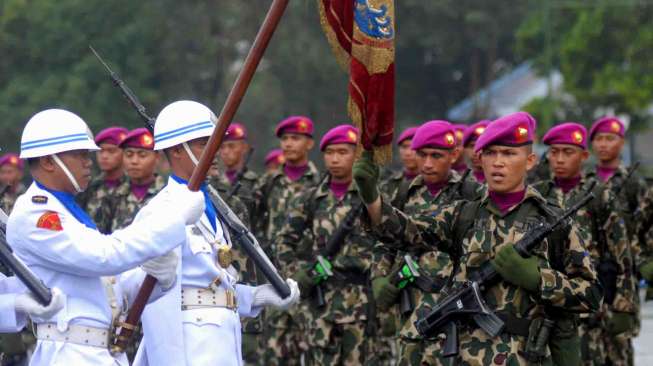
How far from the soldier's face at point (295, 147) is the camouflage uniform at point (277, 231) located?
151 millimetres

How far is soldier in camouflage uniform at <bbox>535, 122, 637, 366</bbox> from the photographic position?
13.0 meters

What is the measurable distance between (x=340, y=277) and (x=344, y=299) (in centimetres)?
21

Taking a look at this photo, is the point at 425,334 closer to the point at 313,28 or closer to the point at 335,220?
the point at 335,220

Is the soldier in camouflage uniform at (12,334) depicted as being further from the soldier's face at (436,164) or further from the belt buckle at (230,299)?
the soldier's face at (436,164)

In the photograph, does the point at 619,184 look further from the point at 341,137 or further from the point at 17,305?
the point at 17,305

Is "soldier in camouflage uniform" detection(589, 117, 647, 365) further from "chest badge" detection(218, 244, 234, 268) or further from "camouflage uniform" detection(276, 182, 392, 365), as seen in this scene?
"chest badge" detection(218, 244, 234, 268)

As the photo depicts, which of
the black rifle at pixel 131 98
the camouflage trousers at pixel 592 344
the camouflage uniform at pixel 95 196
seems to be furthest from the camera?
the camouflage uniform at pixel 95 196

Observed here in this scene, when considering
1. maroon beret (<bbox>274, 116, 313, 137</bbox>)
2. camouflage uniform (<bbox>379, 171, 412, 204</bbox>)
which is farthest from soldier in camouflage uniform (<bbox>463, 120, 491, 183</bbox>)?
maroon beret (<bbox>274, 116, 313, 137</bbox>)

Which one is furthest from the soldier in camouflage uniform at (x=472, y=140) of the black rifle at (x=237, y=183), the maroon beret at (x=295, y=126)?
the black rifle at (x=237, y=183)

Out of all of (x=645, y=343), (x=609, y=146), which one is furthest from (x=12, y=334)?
(x=645, y=343)

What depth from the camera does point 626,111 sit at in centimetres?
3800

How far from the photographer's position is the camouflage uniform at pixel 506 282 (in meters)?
8.75

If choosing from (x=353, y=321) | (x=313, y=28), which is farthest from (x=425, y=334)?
(x=313, y=28)

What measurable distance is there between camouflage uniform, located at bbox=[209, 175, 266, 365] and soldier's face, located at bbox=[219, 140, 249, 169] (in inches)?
20.4
